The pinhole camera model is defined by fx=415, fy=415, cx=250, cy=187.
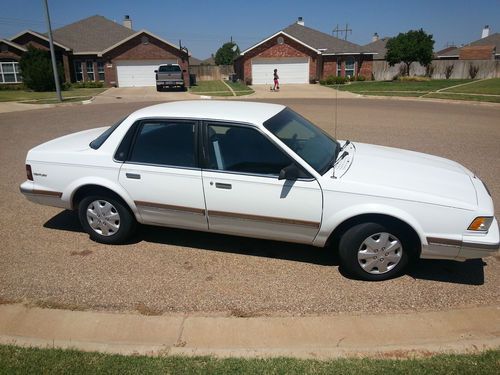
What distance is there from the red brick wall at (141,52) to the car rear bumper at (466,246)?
34120 millimetres

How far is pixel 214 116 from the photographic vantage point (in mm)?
4363

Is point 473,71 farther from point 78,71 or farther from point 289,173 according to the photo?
point 289,173

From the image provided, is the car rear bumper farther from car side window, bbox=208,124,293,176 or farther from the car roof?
the car roof

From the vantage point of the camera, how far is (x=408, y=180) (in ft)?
13.1

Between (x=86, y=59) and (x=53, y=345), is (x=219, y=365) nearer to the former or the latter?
(x=53, y=345)

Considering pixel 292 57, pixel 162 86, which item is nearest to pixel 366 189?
pixel 162 86

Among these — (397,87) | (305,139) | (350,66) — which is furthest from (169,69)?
(305,139)

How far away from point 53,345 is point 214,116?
255cm

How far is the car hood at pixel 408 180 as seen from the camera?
3.76 meters

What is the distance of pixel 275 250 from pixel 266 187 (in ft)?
3.46

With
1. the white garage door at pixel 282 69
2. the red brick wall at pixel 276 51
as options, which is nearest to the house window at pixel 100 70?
the red brick wall at pixel 276 51

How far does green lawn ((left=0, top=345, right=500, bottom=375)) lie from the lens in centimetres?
285

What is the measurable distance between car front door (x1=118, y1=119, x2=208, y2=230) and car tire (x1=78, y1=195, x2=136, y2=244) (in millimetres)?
249

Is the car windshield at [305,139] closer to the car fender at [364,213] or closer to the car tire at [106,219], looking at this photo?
the car fender at [364,213]
